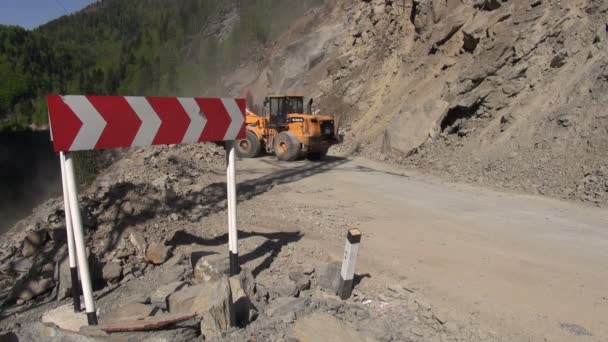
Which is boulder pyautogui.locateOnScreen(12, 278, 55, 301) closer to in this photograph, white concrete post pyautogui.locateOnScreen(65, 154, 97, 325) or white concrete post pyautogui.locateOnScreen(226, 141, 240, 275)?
white concrete post pyautogui.locateOnScreen(65, 154, 97, 325)

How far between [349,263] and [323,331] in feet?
2.95

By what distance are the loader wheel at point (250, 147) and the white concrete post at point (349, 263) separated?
11.5 meters

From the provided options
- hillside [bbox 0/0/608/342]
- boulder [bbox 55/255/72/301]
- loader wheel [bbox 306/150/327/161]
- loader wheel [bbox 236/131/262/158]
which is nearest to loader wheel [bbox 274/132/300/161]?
hillside [bbox 0/0/608/342]

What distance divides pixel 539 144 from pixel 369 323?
9.13 metres

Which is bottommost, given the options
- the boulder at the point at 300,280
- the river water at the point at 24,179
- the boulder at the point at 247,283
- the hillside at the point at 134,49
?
the river water at the point at 24,179

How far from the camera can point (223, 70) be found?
69.9 metres

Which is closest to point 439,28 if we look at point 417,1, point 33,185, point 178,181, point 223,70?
point 417,1

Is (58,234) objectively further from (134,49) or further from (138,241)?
(134,49)

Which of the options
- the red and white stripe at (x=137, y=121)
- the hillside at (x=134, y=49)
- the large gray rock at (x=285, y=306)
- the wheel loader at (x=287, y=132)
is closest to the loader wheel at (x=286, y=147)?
the wheel loader at (x=287, y=132)

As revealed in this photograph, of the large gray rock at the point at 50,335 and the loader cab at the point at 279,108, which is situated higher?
the loader cab at the point at 279,108

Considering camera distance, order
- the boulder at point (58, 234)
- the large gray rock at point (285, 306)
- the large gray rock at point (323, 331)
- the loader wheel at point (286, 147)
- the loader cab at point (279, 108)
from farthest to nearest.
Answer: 1. the loader cab at point (279, 108)
2. the loader wheel at point (286, 147)
3. the boulder at point (58, 234)
4. the large gray rock at point (285, 306)
5. the large gray rock at point (323, 331)

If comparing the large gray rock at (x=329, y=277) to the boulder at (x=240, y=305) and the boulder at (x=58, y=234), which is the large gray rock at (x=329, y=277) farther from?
the boulder at (x=58, y=234)

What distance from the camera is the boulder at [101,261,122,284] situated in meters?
4.54

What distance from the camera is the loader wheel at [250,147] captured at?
50.3ft
